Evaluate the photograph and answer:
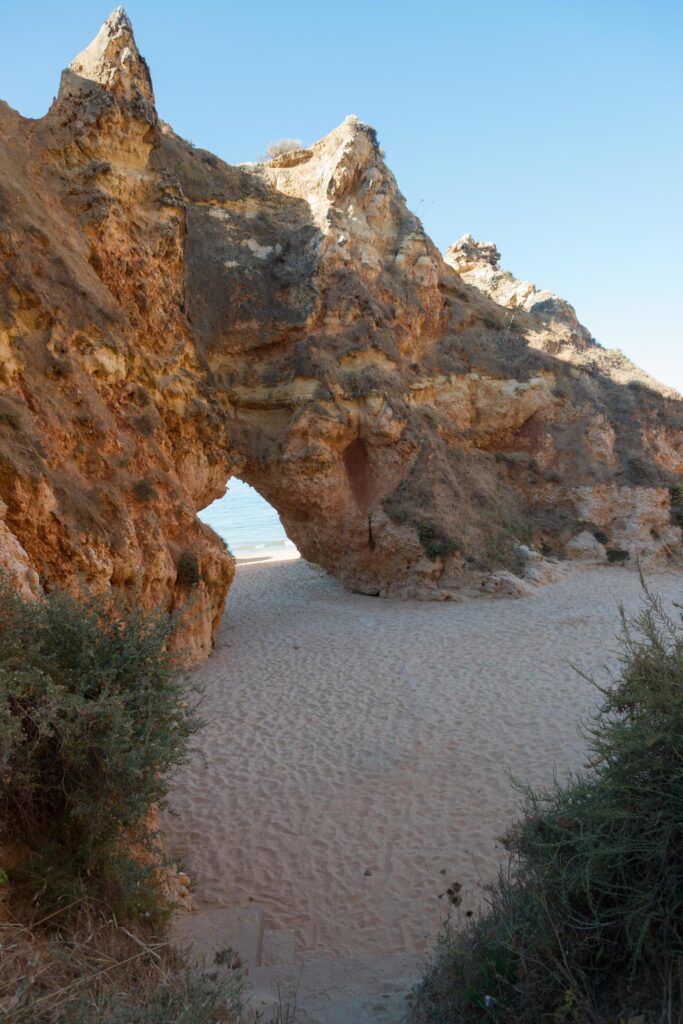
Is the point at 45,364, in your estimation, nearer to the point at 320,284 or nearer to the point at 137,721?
the point at 137,721

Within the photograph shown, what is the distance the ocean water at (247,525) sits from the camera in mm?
38013

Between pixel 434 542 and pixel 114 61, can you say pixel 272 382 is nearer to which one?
pixel 434 542

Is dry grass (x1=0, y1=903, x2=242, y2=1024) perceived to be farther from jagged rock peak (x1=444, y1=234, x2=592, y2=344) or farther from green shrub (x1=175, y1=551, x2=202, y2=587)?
jagged rock peak (x1=444, y1=234, x2=592, y2=344)

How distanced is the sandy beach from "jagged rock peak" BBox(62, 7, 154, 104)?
1077 cm

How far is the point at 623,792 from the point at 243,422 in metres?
14.2

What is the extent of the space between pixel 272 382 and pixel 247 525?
35863mm

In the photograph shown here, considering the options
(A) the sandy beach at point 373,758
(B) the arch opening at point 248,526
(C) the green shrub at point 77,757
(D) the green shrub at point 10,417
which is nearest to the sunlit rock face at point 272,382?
(D) the green shrub at point 10,417

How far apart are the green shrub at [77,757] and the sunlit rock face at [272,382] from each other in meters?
1.72

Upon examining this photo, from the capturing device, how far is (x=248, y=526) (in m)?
51.2

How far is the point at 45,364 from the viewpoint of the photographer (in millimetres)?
9156

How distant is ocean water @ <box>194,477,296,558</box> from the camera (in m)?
38.0

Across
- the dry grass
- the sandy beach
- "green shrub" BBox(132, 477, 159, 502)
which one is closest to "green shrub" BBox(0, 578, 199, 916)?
the dry grass

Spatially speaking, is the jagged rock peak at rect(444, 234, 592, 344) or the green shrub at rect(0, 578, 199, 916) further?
the jagged rock peak at rect(444, 234, 592, 344)

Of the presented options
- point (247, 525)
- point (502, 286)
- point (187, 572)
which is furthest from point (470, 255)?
point (247, 525)
